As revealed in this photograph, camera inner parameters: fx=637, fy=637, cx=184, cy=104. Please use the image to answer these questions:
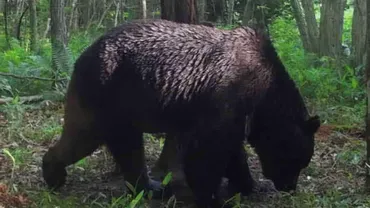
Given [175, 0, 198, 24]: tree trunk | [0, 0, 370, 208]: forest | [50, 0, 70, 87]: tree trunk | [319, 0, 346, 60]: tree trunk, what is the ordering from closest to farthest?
[0, 0, 370, 208]: forest < [175, 0, 198, 24]: tree trunk < [50, 0, 70, 87]: tree trunk < [319, 0, 346, 60]: tree trunk

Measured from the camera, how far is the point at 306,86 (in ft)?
33.7

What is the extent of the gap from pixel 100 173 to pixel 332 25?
7.08 meters

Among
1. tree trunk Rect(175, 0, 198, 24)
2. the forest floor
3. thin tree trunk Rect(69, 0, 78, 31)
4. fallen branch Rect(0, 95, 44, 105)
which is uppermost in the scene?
tree trunk Rect(175, 0, 198, 24)

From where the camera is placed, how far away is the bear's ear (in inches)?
230

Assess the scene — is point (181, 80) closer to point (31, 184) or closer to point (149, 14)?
point (31, 184)

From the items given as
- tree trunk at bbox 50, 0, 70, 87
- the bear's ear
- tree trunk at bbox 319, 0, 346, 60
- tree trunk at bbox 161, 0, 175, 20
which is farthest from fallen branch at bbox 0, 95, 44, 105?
tree trunk at bbox 319, 0, 346, 60

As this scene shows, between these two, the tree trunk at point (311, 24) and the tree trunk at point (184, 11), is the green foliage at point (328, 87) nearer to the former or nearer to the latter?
the tree trunk at point (311, 24)

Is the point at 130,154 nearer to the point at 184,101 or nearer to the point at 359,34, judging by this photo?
the point at 184,101

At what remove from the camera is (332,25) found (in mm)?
12266

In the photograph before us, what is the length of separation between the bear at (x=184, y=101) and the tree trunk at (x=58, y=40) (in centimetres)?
402

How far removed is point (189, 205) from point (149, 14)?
35.2 feet

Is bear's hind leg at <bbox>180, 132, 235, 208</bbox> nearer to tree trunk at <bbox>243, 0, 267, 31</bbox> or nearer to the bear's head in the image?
the bear's head

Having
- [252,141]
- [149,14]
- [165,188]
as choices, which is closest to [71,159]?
[165,188]

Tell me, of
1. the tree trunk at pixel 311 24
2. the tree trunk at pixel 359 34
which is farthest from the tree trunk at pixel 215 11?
the tree trunk at pixel 359 34
